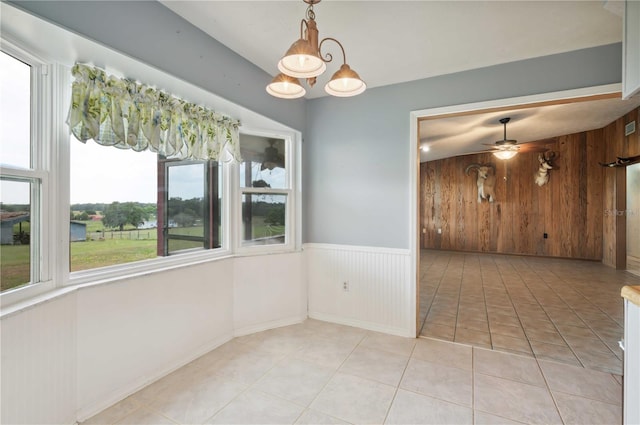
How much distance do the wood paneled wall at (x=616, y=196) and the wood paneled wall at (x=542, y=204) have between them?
1 cm

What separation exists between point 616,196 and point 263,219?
7045 mm

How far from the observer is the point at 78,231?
180 cm

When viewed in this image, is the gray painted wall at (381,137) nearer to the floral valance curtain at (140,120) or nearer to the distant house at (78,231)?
the floral valance curtain at (140,120)

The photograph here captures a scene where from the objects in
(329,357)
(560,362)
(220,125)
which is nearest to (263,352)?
(329,357)

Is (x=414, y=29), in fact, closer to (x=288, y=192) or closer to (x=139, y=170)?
(x=288, y=192)

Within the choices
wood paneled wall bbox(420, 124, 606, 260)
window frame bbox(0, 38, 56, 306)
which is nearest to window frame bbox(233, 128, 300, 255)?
window frame bbox(0, 38, 56, 306)

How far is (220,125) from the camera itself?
2520 millimetres

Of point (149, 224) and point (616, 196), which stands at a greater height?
point (616, 196)

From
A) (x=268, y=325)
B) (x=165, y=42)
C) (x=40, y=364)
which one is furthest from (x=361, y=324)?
(x=165, y=42)

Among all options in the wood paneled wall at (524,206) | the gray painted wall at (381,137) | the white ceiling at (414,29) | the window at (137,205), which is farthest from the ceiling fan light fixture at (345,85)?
the wood paneled wall at (524,206)

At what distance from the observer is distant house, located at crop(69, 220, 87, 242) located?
1762 mm

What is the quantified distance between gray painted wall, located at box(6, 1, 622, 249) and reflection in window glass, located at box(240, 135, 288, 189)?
0.94 ft

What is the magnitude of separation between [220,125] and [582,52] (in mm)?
3036

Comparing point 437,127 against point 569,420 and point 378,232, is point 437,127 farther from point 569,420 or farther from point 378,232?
point 569,420
